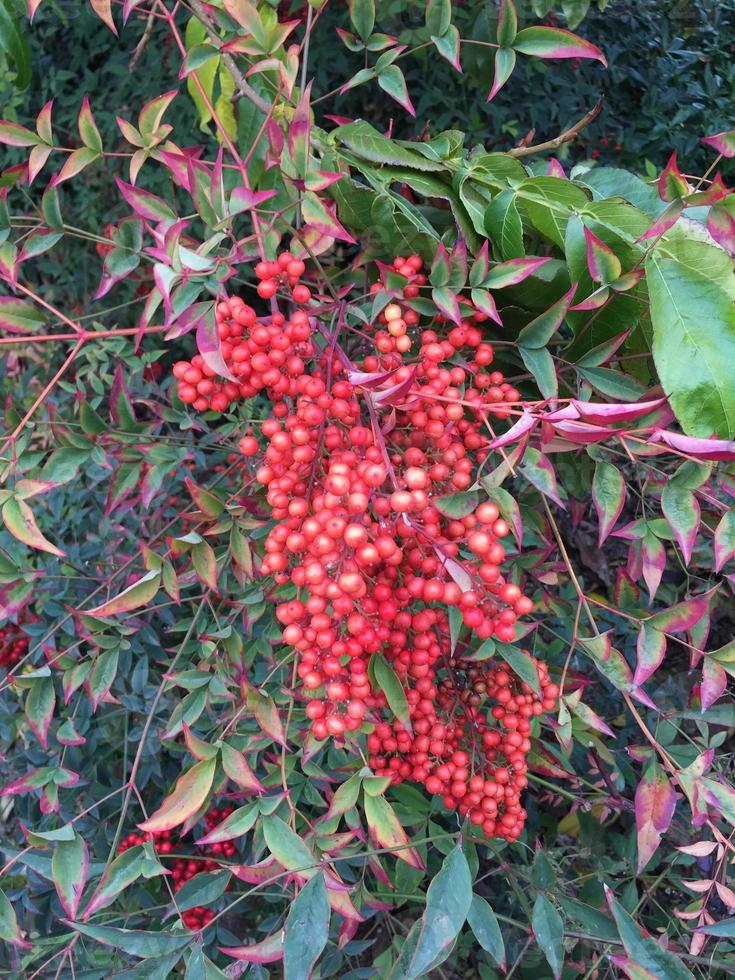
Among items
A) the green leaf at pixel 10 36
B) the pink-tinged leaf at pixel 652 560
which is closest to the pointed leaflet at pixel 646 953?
the pink-tinged leaf at pixel 652 560

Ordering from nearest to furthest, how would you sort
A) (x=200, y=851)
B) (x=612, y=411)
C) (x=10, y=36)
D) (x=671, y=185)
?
1. (x=612, y=411)
2. (x=671, y=185)
3. (x=10, y=36)
4. (x=200, y=851)

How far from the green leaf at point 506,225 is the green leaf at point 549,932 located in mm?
743

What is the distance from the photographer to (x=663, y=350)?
2.51 feet

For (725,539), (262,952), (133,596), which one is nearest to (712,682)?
(725,539)

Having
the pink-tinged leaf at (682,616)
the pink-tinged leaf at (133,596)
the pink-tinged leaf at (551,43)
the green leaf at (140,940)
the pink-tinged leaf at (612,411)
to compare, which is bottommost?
the green leaf at (140,940)

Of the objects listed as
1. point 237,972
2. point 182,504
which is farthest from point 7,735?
point 237,972

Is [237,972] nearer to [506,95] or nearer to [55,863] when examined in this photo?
[55,863]

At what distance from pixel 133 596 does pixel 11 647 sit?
0.73m

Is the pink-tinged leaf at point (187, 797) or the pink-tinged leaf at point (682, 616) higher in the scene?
the pink-tinged leaf at point (682, 616)

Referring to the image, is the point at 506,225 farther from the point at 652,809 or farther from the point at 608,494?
the point at 652,809

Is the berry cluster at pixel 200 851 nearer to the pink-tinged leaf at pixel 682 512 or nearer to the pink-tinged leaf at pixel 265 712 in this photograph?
the pink-tinged leaf at pixel 265 712

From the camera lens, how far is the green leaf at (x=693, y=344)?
2.46ft

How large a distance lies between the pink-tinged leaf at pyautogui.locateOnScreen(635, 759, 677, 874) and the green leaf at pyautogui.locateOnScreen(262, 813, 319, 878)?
36 cm

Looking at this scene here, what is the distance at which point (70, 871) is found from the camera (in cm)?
84
